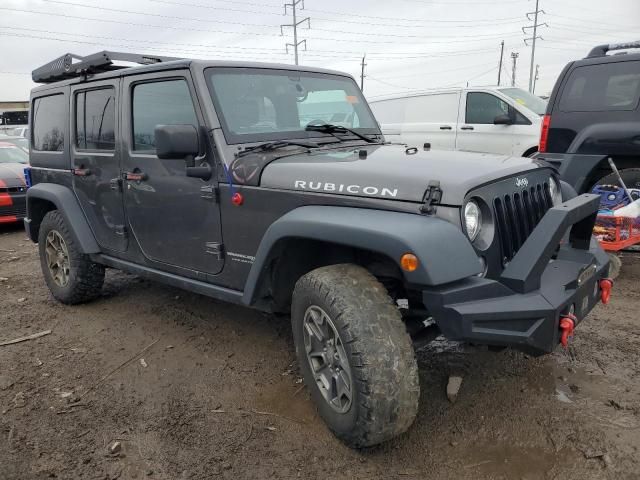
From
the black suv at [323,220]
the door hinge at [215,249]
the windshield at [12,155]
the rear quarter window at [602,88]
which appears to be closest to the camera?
the black suv at [323,220]

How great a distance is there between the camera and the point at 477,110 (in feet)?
29.3

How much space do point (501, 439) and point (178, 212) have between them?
7.49 feet

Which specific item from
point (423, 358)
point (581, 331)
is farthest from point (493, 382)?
point (581, 331)

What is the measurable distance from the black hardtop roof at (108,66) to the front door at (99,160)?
0.12 metres

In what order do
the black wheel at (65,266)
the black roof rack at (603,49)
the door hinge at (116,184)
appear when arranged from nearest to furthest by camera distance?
1. the door hinge at (116,184)
2. the black wheel at (65,266)
3. the black roof rack at (603,49)

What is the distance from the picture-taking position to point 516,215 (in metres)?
2.63

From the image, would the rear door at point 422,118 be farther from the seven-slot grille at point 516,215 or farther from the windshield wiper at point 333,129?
the seven-slot grille at point 516,215

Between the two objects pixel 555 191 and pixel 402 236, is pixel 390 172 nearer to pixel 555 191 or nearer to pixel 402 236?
pixel 402 236

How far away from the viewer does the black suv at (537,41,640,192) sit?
536 centimetres

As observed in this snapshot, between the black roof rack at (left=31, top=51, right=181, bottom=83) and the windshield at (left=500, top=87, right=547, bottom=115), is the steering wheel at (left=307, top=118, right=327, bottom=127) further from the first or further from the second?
the windshield at (left=500, top=87, right=547, bottom=115)

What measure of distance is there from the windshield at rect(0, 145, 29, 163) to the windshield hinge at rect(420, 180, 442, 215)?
32.3ft

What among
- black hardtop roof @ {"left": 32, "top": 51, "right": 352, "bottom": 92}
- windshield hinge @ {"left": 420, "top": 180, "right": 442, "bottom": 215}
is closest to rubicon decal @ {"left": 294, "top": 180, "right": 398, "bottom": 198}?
windshield hinge @ {"left": 420, "top": 180, "right": 442, "bottom": 215}

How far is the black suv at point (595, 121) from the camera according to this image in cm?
536

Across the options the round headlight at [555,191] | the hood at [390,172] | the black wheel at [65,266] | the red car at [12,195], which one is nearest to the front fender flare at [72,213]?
the black wheel at [65,266]
